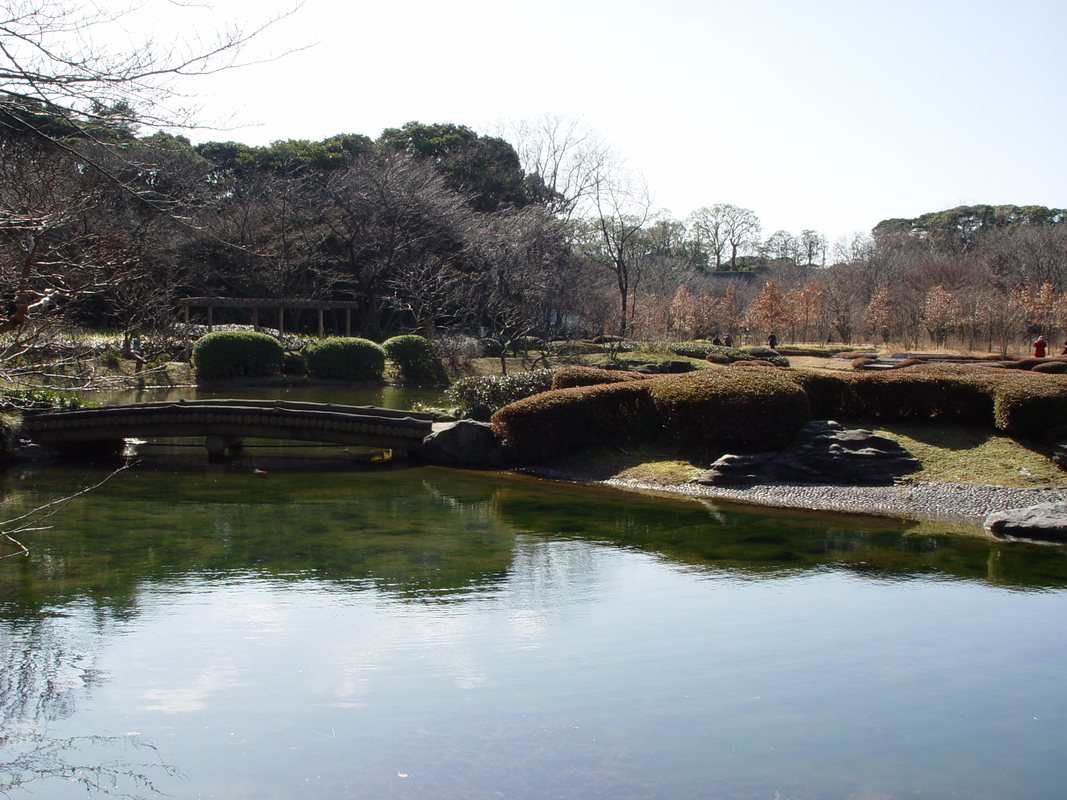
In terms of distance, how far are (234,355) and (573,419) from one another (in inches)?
641

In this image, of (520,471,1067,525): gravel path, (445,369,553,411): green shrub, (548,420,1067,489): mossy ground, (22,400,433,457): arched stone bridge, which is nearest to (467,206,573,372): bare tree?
(445,369,553,411): green shrub

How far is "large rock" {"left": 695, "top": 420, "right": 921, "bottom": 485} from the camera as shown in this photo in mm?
11680

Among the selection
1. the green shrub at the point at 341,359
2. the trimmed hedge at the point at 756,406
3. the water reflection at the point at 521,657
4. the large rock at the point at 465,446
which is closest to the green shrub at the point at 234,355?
the green shrub at the point at 341,359

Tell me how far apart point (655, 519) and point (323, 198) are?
27610 millimetres

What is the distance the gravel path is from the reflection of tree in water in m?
8.21

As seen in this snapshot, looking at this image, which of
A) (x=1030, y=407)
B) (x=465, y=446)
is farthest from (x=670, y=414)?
(x=1030, y=407)

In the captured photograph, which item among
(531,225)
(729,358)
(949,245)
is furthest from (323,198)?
(949,245)

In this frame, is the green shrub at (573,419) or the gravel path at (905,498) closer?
the gravel path at (905,498)

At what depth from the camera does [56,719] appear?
475 centimetres

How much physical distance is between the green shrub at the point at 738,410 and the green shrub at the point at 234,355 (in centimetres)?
1757

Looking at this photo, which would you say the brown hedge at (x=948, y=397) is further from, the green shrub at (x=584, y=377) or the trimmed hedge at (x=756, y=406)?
the green shrub at (x=584, y=377)

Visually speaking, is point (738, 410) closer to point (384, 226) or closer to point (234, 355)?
point (234, 355)

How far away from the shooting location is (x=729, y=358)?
3078 centimetres

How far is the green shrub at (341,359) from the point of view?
2811 centimetres
